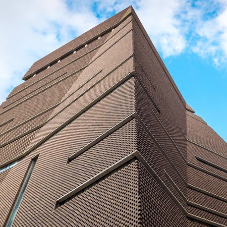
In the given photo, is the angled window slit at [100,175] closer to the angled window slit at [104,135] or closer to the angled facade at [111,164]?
→ the angled facade at [111,164]

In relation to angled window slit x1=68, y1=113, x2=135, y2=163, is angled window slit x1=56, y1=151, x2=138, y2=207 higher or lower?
lower

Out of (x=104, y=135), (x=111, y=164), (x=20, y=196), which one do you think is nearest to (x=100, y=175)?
(x=111, y=164)

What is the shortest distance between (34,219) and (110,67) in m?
7.64

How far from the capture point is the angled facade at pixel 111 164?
6328 mm

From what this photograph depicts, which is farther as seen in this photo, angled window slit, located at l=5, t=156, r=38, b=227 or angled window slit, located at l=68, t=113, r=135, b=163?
angled window slit, located at l=5, t=156, r=38, b=227

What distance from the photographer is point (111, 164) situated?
6.99m

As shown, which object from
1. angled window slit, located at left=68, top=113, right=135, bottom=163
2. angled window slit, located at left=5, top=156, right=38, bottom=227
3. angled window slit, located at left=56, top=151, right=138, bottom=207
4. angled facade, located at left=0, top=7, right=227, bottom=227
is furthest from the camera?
angled window slit, located at left=5, top=156, right=38, bottom=227

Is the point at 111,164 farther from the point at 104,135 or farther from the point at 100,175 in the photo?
the point at 104,135

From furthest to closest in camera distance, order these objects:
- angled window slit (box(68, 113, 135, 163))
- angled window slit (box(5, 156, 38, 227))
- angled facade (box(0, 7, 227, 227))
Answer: angled window slit (box(5, 156, 38, 227)) → angled window slit (box(68, 113, 135, 163)) → angled facade (box(0, 7, 227, 227))

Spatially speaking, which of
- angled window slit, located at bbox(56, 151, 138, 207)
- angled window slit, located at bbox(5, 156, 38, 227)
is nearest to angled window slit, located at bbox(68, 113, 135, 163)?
angled window slit, located at bbox(56, 151, 138, 207)

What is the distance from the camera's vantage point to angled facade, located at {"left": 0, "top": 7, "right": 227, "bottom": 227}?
6.33 metres

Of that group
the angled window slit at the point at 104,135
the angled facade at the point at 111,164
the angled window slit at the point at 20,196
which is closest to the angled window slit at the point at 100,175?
the angled facade at the point at 111,164

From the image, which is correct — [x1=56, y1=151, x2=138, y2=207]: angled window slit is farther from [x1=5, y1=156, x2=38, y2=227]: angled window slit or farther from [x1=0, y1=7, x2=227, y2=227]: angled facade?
[x1=5, y1=156, x2=38, y2=227]: angled window slit

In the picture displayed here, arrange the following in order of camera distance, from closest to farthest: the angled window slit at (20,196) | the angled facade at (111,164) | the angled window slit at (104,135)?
the angled facade at (111,164) → the angled window slit at (104,135) → the angled window slit at (20,196)
